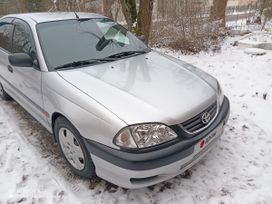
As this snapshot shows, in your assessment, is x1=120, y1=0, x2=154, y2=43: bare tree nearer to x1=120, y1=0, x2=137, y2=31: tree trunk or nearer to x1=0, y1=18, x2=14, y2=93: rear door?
x1=120, y1=0, x2=137, y2=31: tree trunk

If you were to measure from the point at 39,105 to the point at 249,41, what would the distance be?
21.6 feet

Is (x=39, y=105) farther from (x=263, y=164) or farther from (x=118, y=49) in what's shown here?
(x=263, y=164)

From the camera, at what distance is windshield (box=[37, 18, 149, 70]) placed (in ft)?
10.3

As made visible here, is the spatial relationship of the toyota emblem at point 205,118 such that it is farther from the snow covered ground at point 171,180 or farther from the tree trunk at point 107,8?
the tree trunk at point 107,8

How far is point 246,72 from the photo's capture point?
19.1 ft

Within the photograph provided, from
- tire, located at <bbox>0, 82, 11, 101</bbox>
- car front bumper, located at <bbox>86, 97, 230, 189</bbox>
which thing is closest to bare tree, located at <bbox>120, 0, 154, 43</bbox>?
tire, located at <bbox>0, 82, 11, 101</bbox>

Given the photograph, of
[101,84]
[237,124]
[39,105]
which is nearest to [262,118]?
[237,124]

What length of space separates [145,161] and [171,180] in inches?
28.4

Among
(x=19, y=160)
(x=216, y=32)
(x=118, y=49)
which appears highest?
(x=118, y=49)

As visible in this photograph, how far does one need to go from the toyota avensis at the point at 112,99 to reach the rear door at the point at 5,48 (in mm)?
215

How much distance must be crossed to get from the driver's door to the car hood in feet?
1.69

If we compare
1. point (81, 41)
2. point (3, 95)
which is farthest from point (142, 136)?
point (3, 95)

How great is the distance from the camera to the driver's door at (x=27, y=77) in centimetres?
321

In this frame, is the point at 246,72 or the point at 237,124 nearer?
the point at 237,124
